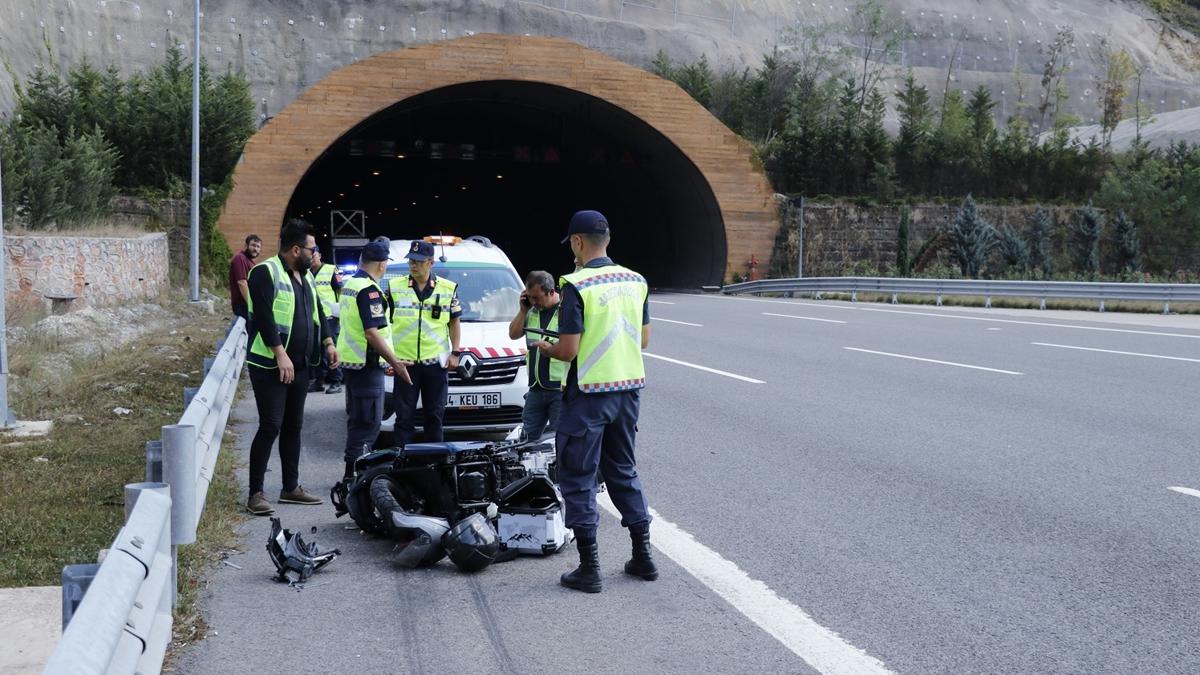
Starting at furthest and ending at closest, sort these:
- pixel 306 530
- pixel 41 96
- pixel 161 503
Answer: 1. pixel 41 96
2. pixel 306 530
3. pixel 161 503

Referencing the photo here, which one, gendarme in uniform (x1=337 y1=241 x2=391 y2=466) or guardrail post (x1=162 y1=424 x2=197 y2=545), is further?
gendarme in uniform (x1=337 y1=241 x2=391 y2=466)

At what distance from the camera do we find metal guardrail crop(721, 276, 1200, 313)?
25.7 m

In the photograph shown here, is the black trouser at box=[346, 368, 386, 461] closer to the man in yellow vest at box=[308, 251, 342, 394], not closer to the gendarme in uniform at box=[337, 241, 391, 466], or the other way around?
the gendarme in uniform at box=[337, 241, 391, 466]

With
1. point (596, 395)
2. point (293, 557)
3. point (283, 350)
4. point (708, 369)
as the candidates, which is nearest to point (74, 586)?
point (293, 557)

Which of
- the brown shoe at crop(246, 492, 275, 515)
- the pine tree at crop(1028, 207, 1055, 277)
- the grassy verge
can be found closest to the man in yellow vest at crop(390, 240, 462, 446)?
the brown shoe at crop(246, 492, 275, 515)

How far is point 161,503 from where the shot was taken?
4219 millimetres

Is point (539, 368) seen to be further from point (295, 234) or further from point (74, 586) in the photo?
point (74, 586)

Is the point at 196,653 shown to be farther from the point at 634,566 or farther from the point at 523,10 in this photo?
the point at 523,10

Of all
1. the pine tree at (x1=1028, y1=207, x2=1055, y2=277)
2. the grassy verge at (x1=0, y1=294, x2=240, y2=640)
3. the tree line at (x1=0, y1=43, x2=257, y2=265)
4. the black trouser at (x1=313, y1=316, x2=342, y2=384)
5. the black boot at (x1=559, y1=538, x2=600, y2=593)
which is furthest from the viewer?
the pine tree at (x1=1028, y1=207, x2=1055, y2=277)

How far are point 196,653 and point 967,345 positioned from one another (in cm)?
1513

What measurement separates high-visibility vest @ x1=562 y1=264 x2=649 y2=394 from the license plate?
13.7 ft

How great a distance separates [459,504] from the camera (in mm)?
6633

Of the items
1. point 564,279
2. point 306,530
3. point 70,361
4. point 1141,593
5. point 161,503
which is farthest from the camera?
point 70,361

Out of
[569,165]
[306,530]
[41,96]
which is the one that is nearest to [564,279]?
[306,530]
